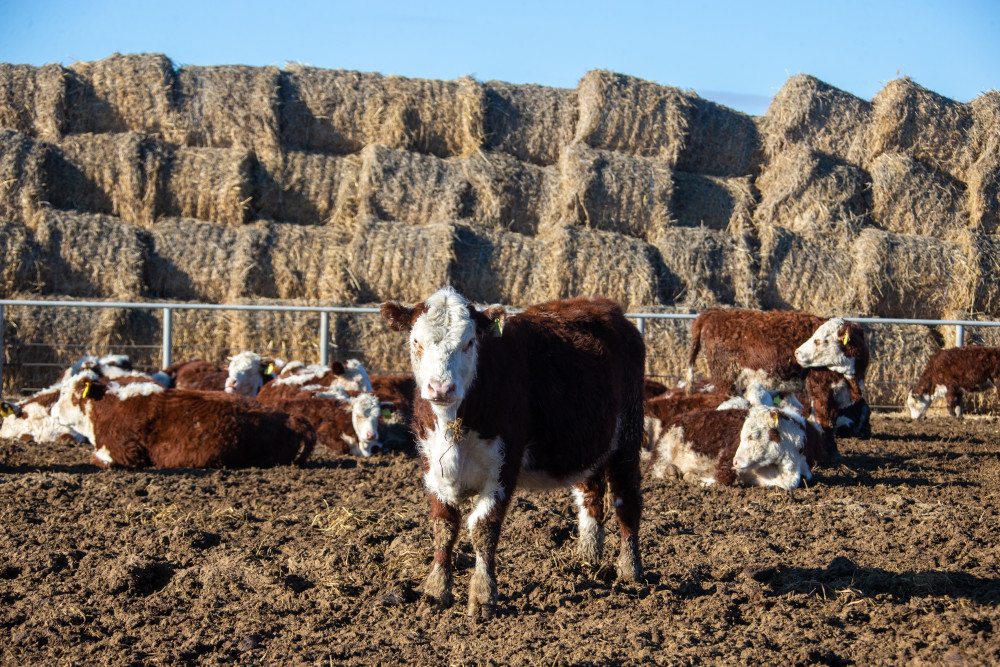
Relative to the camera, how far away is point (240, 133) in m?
13.5

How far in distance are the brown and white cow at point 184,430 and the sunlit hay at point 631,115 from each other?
756 centimetres

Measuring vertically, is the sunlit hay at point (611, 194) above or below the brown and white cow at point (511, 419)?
above

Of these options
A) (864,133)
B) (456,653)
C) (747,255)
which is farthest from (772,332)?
(456,653)

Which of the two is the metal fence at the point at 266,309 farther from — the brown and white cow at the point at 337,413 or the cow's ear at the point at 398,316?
the cow's ear at the point at 398,316

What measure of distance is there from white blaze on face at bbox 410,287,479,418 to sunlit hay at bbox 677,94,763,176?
11074 mm

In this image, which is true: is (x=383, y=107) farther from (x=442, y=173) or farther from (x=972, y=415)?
(x=972, y=415)

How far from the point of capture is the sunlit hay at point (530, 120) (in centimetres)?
1388

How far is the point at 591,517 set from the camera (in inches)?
205

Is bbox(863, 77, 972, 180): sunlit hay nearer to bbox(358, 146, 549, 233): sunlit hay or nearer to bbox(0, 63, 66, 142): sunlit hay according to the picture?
bbox(358, 146, 549, 233): sunlit hay

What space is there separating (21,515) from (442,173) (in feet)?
28.5

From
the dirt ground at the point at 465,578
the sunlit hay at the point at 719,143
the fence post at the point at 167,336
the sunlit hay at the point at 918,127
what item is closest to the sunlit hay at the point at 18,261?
the fence post at the point at 167,336

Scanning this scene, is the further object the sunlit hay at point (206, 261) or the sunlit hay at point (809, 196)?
the sunlit hay at point (809, 196)

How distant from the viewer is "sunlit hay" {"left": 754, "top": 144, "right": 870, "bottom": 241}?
14156 mm

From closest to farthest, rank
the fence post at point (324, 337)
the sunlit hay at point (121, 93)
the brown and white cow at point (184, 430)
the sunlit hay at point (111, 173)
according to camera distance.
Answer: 1. the brown and white cow at point (184, 430)
2. the fence post at point (324, 337)
3. the sunlit hay at point (111, 173)
4. the sunlit hay at point (121, 93)
